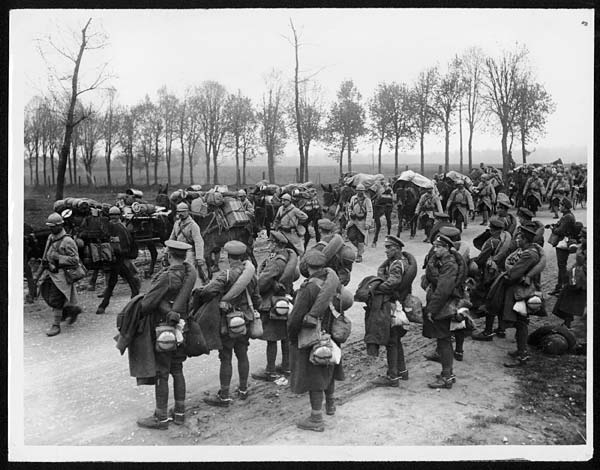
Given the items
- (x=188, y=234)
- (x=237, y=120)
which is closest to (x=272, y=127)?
(x=237, y=120)

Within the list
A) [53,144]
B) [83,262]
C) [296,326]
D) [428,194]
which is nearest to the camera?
[296,326]

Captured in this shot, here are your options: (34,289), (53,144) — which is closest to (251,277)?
(34,289)

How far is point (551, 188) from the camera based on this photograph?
17.7 meters

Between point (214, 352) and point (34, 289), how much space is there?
411 centimetres

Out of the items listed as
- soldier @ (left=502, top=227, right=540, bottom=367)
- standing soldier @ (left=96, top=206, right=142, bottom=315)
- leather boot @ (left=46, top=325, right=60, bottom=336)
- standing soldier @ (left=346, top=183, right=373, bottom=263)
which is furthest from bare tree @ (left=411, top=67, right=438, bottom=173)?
leather boot @ (left=46, top=325, right=60, bottom=336)

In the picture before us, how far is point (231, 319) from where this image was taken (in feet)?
21.3

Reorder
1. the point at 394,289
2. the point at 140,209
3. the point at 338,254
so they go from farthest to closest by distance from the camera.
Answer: the point at 140,209 < the point at 338,254 < the point at 394,289

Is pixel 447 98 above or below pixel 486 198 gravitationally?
above

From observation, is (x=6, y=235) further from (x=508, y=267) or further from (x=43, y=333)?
(x=508, y=267)

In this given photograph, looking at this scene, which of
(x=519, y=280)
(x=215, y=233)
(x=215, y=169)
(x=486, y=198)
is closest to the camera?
(x=519, y=280)

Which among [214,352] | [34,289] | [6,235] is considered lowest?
[214,352]

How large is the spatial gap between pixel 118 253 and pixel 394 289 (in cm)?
525

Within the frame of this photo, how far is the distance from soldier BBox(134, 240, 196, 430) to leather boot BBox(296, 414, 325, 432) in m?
1.33

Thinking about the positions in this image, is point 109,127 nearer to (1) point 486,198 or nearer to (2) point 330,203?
(2) point 330,203
